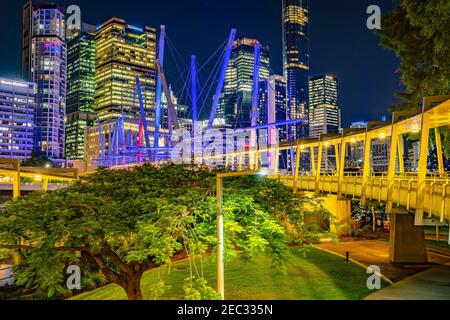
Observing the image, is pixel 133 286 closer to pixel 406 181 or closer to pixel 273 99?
pixel 406 181

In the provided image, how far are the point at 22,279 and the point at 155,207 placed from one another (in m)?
3.83

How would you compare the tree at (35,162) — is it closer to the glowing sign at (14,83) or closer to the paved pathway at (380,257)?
the glowing sign at (14,83)

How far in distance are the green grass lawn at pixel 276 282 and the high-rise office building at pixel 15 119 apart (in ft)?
523

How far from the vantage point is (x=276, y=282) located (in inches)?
1019

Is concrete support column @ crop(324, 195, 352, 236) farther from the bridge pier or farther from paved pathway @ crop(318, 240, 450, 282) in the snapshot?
the bridge pier

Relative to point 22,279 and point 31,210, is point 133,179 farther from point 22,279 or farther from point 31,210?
point 22,279

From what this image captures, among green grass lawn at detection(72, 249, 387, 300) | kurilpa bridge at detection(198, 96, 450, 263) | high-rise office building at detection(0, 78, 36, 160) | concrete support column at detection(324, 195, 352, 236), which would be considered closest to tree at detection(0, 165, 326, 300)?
kurilpa bridge at detection(198, 96, 450, 263)

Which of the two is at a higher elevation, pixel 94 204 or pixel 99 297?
pixel 94 204

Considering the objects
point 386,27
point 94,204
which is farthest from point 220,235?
point 386,27

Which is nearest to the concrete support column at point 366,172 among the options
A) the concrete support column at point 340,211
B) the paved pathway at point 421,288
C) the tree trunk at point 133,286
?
the paved pathway at point 421,288

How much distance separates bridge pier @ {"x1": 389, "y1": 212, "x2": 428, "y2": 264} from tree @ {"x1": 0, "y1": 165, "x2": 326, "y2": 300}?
18.7m

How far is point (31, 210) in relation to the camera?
13109 mm

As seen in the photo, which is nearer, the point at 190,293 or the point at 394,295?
the point at 190,293
